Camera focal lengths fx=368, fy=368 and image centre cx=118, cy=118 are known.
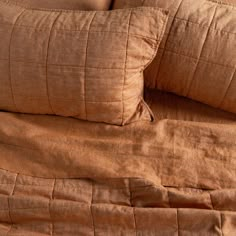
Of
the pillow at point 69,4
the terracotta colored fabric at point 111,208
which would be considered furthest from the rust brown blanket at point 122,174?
the pillow at point 69,4

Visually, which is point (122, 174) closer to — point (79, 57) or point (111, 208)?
point (111, 208)

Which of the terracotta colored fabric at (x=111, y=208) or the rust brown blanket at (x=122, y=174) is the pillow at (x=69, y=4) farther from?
the terracotta colored fabric at (x=111, y=208)

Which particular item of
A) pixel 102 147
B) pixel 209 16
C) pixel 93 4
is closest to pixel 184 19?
pixel 209 16

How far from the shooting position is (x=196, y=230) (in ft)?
2.57

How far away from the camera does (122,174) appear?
88 cm

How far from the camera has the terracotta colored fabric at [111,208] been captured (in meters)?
0.79

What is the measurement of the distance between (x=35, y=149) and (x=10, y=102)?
14 cm

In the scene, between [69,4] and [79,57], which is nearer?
[79,57]

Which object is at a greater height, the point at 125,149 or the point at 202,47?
the point at 202,47

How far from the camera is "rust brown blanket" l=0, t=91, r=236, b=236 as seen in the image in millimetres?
802

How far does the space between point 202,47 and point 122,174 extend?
1.23ft

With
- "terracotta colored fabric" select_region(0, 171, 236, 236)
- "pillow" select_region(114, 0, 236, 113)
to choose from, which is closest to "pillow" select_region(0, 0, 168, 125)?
"pillow" select_region(114, 0, 236, 113)

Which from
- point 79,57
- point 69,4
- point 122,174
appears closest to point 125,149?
point 122,174

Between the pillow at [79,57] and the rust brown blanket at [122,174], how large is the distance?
74mm
